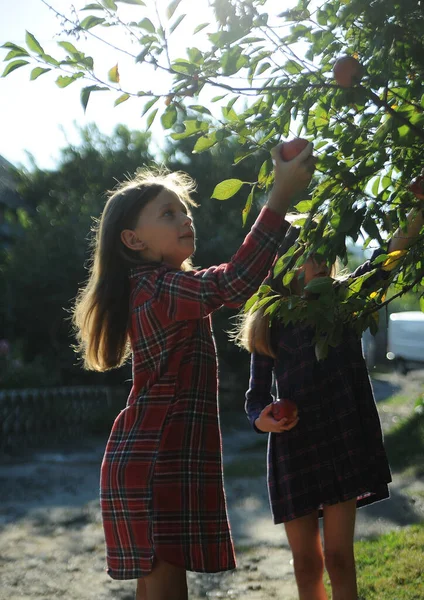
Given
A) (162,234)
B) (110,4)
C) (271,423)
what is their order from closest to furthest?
(110,4), (162,234), (271,423)

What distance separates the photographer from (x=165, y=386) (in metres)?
2.65

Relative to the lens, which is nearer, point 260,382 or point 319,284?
point 319,284

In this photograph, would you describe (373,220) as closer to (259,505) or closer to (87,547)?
(87,547)

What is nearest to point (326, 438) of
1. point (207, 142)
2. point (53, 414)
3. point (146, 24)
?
point (207, 142)

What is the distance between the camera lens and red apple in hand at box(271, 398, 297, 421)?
307 centimetres

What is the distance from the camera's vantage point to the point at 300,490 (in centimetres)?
311

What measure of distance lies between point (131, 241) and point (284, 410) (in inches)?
31.8

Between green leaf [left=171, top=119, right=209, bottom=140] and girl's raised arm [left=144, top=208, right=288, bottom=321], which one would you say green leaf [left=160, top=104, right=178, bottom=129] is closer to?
green leaf [left=171, top=119, right=209, bottom=140]

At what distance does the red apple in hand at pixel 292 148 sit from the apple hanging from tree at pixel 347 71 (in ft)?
0.85

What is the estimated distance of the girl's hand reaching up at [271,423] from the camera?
3096 mm

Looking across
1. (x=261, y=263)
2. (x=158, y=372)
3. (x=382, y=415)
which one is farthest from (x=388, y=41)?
(x=382, y=415)

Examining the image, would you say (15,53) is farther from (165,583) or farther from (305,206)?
(165,583)

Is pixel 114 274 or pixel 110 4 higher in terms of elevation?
pixel 110 4

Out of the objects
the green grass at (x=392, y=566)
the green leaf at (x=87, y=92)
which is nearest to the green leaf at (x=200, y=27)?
the green leaf at (x=87, y=92)
